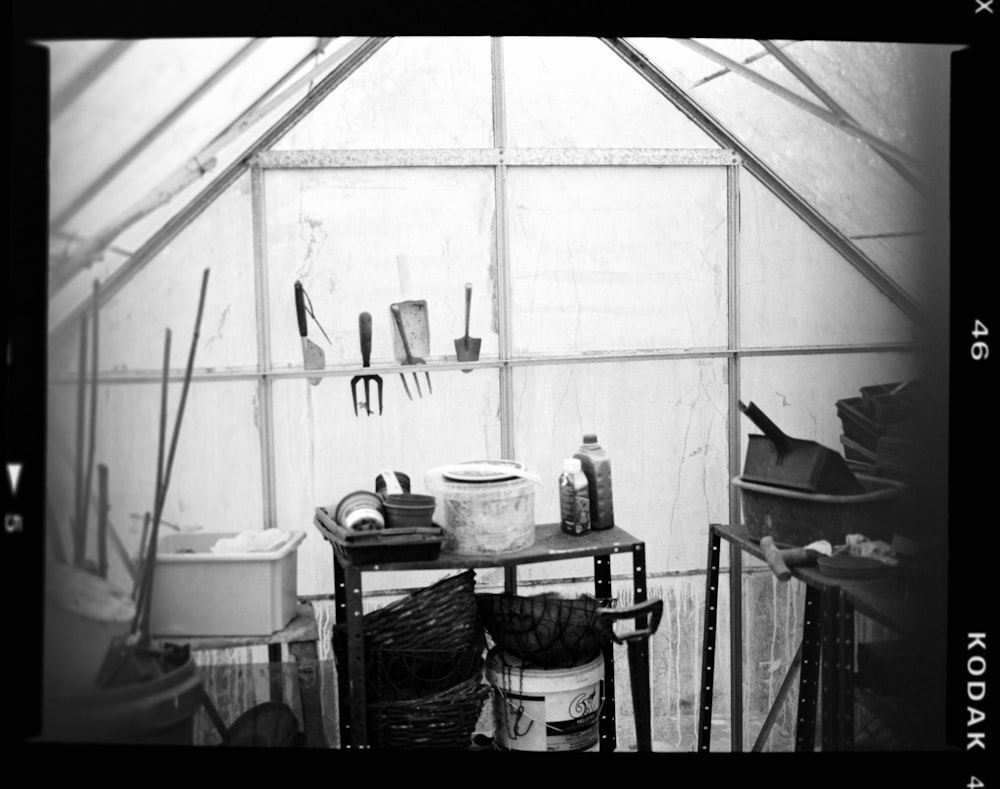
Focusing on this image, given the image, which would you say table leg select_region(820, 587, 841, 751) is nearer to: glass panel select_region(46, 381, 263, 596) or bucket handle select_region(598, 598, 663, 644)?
bucket handle select_region(598, 598, 663, 644)

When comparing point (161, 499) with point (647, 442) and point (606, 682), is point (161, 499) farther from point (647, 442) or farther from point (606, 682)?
point (647, 442)

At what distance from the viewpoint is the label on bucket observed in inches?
106

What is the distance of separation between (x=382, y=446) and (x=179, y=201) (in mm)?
1102

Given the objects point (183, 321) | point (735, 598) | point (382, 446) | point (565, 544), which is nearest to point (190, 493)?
point (183, 321)

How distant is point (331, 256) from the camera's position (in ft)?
10.8

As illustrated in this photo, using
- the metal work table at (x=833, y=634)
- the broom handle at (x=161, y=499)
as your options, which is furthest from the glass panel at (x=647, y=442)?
the broom handle at (x=161, y=499)

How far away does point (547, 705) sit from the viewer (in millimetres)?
2686

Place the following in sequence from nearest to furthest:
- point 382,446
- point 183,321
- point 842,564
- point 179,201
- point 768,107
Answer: point 842,564 → point 183,321 → point 179,201 → point 768,107 → point 382,446

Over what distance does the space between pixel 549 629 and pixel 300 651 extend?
2.61 feet

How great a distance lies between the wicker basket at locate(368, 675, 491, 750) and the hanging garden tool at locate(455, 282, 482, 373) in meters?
1.19

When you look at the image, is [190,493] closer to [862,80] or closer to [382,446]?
[382,446]

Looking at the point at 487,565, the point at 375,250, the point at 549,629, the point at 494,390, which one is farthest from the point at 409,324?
the point at 549,629

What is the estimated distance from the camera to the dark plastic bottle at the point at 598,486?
281 centimetres

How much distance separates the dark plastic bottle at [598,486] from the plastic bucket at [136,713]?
1.19 meters
